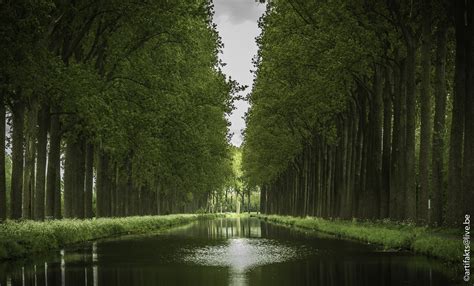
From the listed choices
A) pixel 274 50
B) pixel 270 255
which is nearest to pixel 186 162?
pixel 274 50

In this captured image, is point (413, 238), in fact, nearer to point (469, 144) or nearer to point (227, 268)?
point (469, 144)

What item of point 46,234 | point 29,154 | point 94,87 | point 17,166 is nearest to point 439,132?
point 94,87

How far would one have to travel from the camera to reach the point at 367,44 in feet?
100

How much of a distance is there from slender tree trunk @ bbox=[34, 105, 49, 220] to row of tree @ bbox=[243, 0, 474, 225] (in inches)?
527

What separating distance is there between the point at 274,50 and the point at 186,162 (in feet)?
58.8

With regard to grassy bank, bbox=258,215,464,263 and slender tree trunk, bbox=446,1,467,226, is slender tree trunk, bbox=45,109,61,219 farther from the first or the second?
slender tree trunk, bbox=446,1,467,226

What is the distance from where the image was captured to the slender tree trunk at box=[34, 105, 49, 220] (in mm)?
29656

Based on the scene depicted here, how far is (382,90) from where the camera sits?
127 feet

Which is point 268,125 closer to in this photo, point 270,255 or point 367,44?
point 367,44

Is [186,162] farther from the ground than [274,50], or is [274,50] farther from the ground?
[274,50]

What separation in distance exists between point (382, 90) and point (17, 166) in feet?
71.7

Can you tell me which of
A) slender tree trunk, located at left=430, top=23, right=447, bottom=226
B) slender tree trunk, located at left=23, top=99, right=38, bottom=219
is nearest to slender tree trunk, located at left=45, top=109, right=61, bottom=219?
slender tree trunk, located at left=23, top=99, right=38, bottom=219

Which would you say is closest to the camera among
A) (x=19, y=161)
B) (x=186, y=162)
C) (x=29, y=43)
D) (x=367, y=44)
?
(x=29, y=43)

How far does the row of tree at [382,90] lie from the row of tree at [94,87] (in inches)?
197
